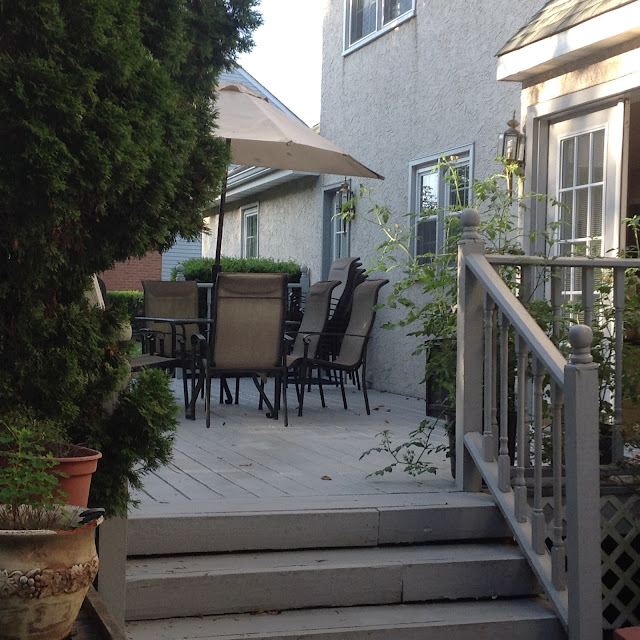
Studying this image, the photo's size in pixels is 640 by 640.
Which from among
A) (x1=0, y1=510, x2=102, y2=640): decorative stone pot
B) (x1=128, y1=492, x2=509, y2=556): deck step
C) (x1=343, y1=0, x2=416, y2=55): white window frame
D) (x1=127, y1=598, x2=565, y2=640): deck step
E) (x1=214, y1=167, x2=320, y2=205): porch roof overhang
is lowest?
(x1=127, y1=598, x2=565, y2=640): deck step

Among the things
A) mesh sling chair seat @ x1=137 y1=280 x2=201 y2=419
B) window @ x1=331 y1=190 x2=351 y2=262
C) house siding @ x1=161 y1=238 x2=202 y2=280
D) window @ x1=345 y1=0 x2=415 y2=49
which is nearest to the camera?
mesh sling chair seat @ x1=137 y1=280 x2=201 y2=419

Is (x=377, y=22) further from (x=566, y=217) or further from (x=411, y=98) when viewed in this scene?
(x=566, y=217)

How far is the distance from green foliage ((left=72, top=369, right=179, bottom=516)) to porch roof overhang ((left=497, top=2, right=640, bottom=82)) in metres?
3.81

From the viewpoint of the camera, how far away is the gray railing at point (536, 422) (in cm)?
321

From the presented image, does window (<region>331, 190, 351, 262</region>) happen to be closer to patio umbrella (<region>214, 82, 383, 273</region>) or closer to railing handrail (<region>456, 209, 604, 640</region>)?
patio umbrella (<region>214, 82, 383, 273</region>)

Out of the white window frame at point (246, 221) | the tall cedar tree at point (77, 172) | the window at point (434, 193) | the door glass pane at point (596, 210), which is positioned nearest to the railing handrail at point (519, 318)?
the tall cedar tree at point (77, 172)

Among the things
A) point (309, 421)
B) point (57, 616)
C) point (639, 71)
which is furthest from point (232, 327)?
point (57, 616)

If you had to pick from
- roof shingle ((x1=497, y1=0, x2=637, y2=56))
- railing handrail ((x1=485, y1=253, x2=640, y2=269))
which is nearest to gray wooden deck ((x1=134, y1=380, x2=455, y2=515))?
railing handrail ((x1=485, y1=253, x2=640, y2=269))

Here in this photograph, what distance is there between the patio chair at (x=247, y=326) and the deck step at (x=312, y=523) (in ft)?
7.87

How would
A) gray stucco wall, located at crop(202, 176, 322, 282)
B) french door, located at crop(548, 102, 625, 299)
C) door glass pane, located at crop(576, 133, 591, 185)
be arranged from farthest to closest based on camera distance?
gray stucco wall, located at crop(202, 176, 322, 282) < door glass pane, located at crop(576, 133, 591, 185) < french door, located at crop(548, 102, 625, 299)

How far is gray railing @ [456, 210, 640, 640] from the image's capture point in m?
3.21

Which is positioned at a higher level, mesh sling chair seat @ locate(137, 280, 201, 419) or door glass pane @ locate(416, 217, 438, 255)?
door glass pane @ locate(416, 217, 438, 255)

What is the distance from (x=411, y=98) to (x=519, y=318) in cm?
583

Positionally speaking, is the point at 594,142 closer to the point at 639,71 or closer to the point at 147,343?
the point at 639,71
